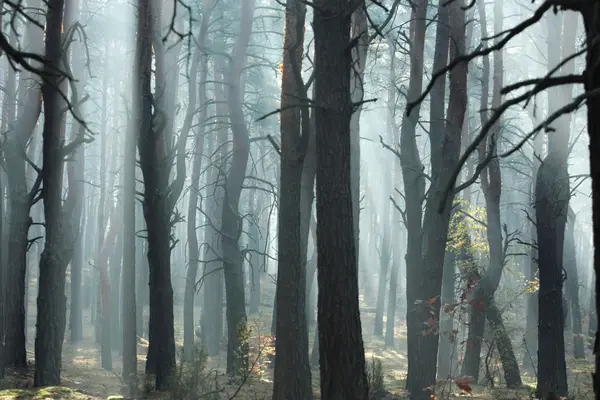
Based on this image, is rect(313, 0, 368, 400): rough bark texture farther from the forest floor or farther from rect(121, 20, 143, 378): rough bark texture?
rect(121, 20, 143, 378): rough bark texture

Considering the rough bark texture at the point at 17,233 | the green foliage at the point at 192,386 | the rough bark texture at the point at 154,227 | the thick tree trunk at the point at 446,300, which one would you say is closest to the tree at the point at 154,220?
the rough bark texture at the point at 154,227

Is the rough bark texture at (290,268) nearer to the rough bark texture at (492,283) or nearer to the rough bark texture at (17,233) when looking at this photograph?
the rough bark texture at (17,233)

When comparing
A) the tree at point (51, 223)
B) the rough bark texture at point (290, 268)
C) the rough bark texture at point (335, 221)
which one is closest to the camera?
the rough bark texture at point (335, 221)

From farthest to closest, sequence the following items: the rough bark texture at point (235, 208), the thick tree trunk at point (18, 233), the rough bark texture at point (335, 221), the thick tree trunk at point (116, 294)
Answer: the thick tree trunk at point (116, 294) → the rough bark texture at point (235, 208) → the thick tree trunk at point (18, 233) → the rough bark texture at point (335, 221)

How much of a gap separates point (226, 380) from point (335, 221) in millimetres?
7712

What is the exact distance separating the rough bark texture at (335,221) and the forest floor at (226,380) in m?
2.32

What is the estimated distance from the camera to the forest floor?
941 cm

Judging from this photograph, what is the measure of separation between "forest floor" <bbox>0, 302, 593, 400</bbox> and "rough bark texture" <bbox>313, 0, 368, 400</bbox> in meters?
2.32

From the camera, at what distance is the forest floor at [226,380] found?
941 cm

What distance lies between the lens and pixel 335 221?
6398mm

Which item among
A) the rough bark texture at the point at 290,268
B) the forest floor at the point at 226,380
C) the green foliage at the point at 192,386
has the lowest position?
the forest floor at the point at 226,380

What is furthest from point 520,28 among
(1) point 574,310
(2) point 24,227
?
Answer: (1) point 574,310

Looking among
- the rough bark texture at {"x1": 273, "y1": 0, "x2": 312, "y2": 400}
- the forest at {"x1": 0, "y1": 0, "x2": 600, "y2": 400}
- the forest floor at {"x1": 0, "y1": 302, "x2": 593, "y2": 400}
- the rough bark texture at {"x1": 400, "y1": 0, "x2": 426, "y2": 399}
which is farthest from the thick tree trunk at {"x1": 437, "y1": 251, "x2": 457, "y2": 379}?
the rough bark texture at {"x1": 273, "y1": 0, "x2": 312, "y2": 400}

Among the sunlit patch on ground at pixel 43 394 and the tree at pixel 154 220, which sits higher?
the tree at pixel 154 220
